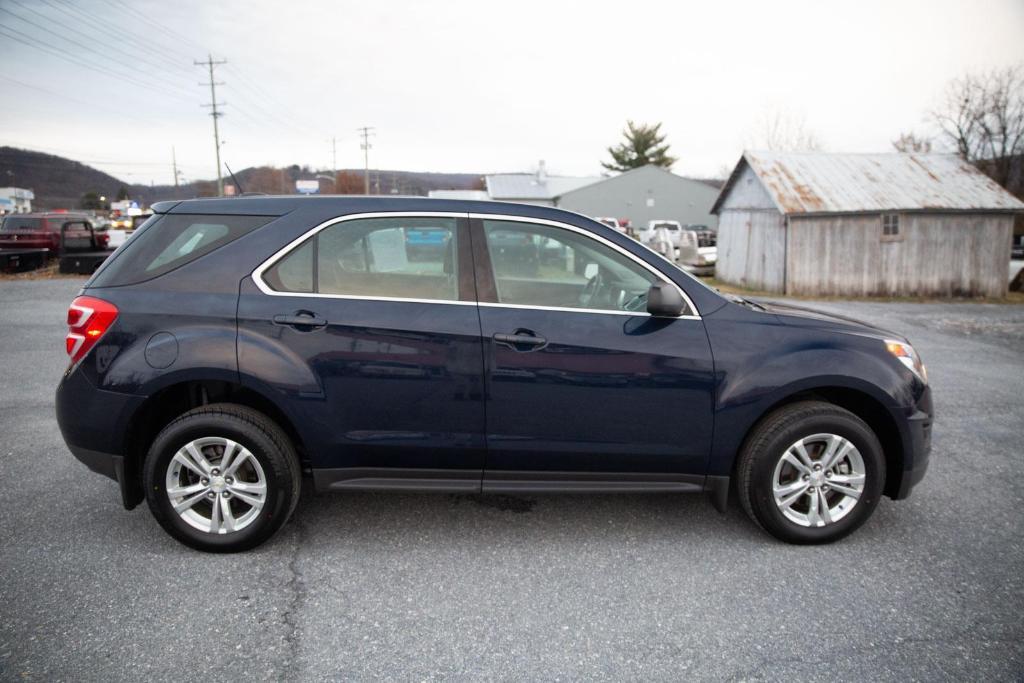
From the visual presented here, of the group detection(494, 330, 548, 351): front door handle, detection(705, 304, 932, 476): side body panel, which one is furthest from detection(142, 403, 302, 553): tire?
detection(705, 304, 932, 476): side body panel

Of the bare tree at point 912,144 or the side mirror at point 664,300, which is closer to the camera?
the side mirror at point 664,300

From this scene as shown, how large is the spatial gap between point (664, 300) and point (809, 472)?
1250 millimetres

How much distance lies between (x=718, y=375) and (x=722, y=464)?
0.49 m

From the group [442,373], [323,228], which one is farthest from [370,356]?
[323,228]

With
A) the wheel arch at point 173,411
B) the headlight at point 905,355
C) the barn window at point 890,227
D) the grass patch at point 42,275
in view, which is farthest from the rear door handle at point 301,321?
the barn window at point 890,227

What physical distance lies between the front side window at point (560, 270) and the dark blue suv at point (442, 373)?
0.01m

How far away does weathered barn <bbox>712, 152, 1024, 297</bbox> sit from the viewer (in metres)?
18.9

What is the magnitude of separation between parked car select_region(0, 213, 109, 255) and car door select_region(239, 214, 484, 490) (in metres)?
21.3

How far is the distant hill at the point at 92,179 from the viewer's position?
369 ft

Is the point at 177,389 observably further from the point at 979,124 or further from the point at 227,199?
the point at 979,124

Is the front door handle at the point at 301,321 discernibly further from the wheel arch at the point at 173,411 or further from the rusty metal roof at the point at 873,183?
the rusty metal roof at the point at 873,183

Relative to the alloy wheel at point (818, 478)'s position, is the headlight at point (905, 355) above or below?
above

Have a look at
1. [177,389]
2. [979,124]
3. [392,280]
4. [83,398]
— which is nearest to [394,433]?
[392,280]

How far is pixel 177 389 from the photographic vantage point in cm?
345
